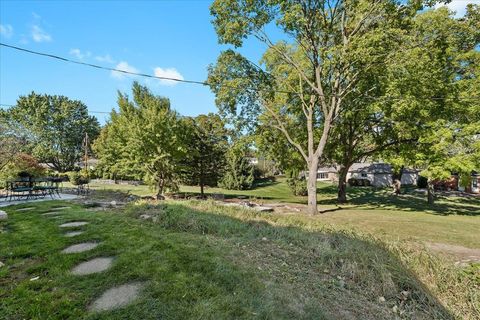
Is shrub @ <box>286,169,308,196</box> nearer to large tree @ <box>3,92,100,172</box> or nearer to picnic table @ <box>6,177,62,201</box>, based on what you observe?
picnic table @ <box>6,177,62,201</box>

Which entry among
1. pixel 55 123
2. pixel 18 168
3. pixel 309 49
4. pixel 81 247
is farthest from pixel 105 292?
pixel 55 123

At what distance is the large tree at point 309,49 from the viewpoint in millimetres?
11750

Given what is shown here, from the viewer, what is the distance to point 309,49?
1356 cm

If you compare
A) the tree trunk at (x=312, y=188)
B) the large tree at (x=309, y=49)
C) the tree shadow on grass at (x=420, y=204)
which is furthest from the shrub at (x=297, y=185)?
the tree trunk at (x=312, y=188)

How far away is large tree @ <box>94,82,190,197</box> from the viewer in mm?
13859

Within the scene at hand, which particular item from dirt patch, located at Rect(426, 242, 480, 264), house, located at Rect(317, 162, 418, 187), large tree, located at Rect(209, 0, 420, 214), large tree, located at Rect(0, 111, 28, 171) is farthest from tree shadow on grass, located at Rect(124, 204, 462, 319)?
house, located at Rect(317, 162, 418, 187)

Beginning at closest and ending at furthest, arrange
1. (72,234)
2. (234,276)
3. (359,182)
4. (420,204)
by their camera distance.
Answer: (234,276) → (72,234) → (420,204) → (359,182)

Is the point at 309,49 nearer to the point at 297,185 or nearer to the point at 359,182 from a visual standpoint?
the point at 297,185

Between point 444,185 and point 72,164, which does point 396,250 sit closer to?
point 444,185

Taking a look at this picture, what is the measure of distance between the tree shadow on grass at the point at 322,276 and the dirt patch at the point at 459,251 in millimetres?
2990

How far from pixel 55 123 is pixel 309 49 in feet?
152

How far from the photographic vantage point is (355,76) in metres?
12.7

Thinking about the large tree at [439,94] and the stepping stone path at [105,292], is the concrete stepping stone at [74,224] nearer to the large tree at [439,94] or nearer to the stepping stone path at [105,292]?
the stepping stone path at [105,292]

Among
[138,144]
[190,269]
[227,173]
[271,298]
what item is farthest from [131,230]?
[227,173]
